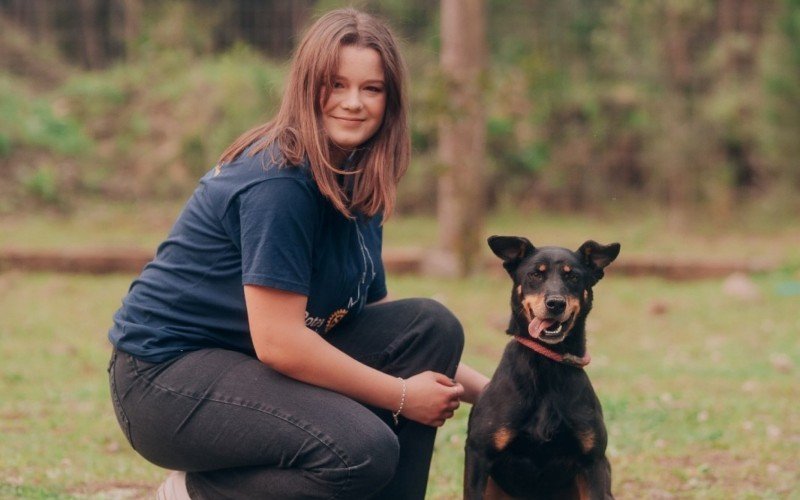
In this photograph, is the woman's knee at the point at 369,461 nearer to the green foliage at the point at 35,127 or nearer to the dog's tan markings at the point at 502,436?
the dog's tan markings at the point at 502,436

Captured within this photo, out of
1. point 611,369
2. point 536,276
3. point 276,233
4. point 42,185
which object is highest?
point 276,233

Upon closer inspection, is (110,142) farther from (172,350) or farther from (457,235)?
(172,350)

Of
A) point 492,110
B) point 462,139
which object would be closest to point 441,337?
point 462,139

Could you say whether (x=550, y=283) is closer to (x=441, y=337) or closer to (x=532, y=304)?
(x=532, y=304)

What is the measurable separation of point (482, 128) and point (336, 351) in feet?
19.0

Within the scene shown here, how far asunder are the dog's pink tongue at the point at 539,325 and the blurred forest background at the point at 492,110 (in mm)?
7188

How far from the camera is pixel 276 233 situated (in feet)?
10.2

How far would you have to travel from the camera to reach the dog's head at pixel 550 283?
334 cm

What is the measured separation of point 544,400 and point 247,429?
848mm

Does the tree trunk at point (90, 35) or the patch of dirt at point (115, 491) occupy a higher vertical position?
the tree trunk at point (90, 35)

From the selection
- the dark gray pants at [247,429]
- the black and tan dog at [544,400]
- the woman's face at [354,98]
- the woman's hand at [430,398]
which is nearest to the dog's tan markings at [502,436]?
the black and tan dog at [544,400]

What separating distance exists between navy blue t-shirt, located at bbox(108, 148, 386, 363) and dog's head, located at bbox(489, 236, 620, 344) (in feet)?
1.55

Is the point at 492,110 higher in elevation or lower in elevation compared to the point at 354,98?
lower

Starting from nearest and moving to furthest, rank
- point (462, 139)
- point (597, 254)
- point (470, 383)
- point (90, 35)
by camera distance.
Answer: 1. point (597, 254)
2. point (470, 383)
3. point (462, 139)
4. point (90, 35)
